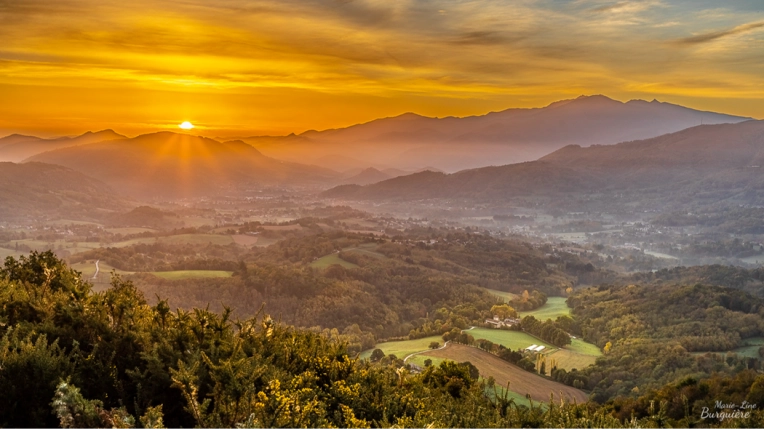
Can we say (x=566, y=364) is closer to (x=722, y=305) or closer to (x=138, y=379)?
(x=722, y=305)

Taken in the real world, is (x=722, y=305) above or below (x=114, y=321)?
below

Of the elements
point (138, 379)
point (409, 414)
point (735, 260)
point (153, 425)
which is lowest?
point (735, 260)

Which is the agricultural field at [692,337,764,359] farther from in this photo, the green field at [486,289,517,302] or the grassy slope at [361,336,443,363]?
the green field at [486,289,517,302]

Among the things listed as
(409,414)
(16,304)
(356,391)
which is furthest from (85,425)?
(16,304)

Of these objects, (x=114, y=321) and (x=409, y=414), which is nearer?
(x=409, y=414)

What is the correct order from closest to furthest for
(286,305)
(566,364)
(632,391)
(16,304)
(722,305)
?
1. (16,304)
2. (632,391)
3. (566,364)
4. (722,305)
5. (286,305)

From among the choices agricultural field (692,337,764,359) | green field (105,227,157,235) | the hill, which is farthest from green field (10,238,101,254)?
agricultural field (692,337,764,359)
